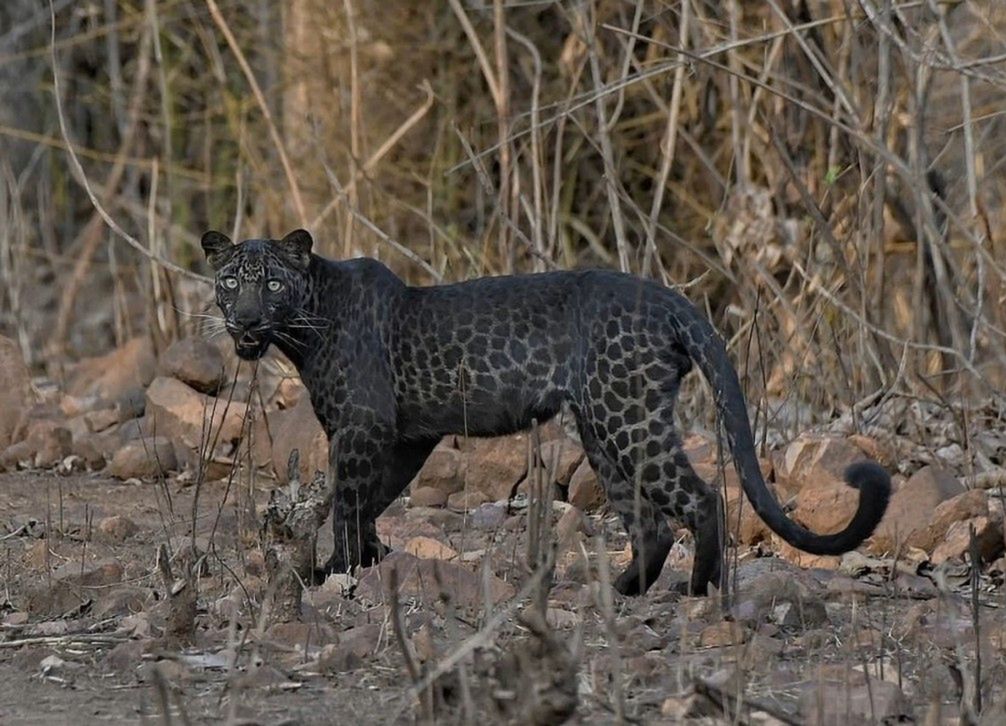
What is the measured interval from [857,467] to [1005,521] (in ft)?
2.66

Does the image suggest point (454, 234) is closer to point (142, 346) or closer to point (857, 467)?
point (142, 346)

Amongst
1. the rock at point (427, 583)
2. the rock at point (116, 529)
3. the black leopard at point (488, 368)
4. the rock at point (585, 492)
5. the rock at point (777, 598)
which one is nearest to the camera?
the rock at point (777, 598)

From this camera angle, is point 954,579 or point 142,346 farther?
point 142,346

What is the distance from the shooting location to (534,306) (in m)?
6.60

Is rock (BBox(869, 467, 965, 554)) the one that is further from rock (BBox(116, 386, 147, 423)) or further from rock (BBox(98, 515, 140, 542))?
rock (BBox(116, 386, 147, 423))

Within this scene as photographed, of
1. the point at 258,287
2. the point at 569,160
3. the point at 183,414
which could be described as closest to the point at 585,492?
the point at 258,287

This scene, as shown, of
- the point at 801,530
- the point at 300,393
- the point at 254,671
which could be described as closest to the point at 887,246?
the point at 300,393

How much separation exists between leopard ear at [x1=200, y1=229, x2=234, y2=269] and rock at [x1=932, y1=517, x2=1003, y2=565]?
2.75 metres

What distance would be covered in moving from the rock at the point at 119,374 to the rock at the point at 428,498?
8.50 ft

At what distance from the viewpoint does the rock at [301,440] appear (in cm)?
853

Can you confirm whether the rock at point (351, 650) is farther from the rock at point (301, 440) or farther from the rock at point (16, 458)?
the rock at point (16, 458)

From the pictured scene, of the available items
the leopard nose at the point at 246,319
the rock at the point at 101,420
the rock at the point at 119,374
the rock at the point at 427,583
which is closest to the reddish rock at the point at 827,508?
the rock at the point at 427,583

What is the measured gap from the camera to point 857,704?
452 centimetres

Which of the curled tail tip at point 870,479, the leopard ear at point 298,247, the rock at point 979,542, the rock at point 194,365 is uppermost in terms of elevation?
the leopard ear at point 298,247
